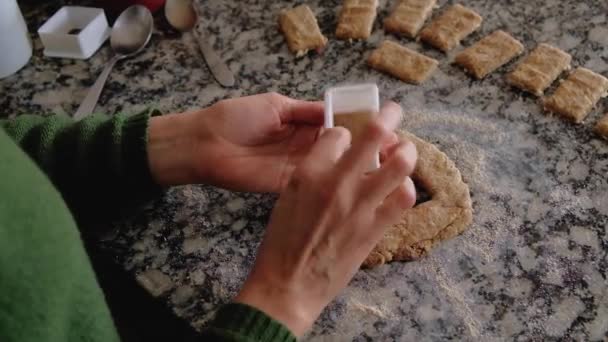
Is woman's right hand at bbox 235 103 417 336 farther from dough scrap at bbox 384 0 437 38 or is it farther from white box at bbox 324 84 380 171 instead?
dough scrap at bbox 384 0 437 38

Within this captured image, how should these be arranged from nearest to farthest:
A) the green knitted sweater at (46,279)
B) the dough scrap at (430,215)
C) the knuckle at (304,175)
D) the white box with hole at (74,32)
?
the green knitted sweater at (46,279) → the knuckle at (304,175) → the dough scrap at (430,215) → the white box with hole at (74,32)

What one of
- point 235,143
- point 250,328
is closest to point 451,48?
point 235,143

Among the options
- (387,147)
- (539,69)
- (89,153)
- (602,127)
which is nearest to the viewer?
(387,147)

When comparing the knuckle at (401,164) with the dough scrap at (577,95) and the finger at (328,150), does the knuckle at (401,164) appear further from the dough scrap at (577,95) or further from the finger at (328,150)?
the dough scrap at (577,95)

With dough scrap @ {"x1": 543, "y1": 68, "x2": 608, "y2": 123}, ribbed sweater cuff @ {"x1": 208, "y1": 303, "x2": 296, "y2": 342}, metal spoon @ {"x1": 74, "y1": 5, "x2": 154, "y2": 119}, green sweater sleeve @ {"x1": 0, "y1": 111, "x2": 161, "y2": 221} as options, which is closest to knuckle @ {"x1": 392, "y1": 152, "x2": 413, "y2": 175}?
ribbed sweater cuff @ {"x1": 208, "y1": 303, "x2": 296, "y2": 342}

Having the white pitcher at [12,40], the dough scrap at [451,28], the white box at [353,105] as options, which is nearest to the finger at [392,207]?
the white box at [353,105]

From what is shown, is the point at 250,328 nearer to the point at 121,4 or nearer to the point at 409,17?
the point at 409,17
